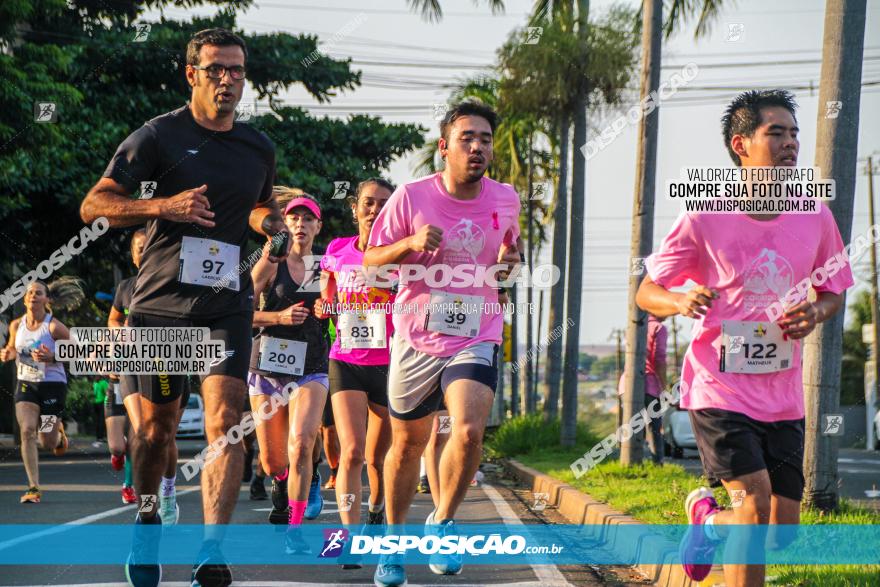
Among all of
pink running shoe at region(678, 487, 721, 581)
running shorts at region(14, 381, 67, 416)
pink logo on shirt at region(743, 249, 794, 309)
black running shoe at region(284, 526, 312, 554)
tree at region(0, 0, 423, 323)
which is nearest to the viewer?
pink logo on shirt at region(743, 249, 794, 309)

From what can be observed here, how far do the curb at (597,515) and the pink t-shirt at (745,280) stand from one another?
1192 millimetres

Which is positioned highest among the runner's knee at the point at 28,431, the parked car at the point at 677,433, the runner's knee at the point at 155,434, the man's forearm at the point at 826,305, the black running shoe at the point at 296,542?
the man's forearm at the point at 826,305

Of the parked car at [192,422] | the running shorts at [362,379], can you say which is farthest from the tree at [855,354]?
the running shorts at [362,379]

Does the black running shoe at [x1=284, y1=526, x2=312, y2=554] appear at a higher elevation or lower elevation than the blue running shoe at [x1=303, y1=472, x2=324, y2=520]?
higher

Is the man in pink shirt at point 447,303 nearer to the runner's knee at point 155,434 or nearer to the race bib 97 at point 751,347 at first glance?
the runner's knee at point 155,434

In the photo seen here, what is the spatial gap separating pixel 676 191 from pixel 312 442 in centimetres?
306

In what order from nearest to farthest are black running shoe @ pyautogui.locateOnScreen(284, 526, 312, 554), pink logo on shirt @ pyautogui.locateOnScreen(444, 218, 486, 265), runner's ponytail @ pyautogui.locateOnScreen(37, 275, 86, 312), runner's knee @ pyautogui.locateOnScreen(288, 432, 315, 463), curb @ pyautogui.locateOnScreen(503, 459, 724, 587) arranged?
1. pink logo on shirt @ pyautogui.locateOnScreen(444, 218, 486, 265)
2. curb @ pyautogui.locateOnScreen(503, 459, 724, 587)
3. black running shoe @ pyautogui.locateOnScreen(284, 526, 312, 554)
4. runner's knee @ pyautogui.locateOnScreen(288, 432, 315, 463)
5. runner's ponytail @ pyautogui.locateOnScreen(37, 275, 86, 312)

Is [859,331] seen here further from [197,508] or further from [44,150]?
[197,508]

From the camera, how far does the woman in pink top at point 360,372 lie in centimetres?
788

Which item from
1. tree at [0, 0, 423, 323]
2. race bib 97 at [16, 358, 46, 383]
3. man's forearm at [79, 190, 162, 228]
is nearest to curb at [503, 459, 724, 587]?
man's forearm at [79, 190, 162, 228]

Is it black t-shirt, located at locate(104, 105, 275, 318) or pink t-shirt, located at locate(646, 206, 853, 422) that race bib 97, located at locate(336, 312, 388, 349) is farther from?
pink t-shirt, located at locate(646, 206, 853, 422)

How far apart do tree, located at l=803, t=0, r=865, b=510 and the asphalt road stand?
174 centimetres

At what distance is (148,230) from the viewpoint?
6445 millimetres

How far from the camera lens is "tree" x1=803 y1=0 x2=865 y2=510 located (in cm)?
880
